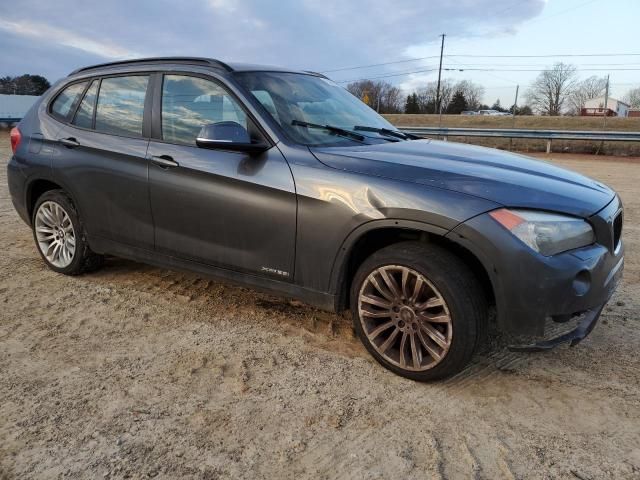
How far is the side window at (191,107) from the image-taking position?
11.3 ft

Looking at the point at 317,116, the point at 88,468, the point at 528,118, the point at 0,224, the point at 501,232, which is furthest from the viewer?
the point at 528,118

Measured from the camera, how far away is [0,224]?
6.46 m

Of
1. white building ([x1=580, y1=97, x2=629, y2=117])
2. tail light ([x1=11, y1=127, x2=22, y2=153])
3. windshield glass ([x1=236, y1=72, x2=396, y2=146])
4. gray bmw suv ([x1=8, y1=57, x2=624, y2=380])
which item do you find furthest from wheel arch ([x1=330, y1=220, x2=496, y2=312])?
white building ([x1=580, y1=97, x2=629, y2=117])

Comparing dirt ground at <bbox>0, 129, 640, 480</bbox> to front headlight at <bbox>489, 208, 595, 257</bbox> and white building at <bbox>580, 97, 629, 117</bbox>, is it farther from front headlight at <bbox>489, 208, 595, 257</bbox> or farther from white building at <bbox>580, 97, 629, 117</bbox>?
white building at <bbox>580, 97, 629, 117</bbox>

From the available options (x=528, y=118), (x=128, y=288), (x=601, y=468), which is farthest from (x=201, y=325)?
(x=528, y=118)

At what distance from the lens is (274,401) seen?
2.73 m

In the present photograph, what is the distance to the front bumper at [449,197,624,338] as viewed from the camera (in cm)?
252

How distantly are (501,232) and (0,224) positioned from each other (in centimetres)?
628

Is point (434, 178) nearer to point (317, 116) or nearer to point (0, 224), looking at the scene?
point (317, 116)

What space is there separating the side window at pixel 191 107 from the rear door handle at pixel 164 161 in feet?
0.45

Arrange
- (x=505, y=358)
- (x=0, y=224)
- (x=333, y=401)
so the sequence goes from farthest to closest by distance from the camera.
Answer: (x=0, y=224)
(x=505, y=358)
(x=333, y=401)

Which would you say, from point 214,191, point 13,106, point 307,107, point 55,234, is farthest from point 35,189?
point 13,106

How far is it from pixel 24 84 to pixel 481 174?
198ft

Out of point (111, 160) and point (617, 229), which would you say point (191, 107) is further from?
point (617, 229)
